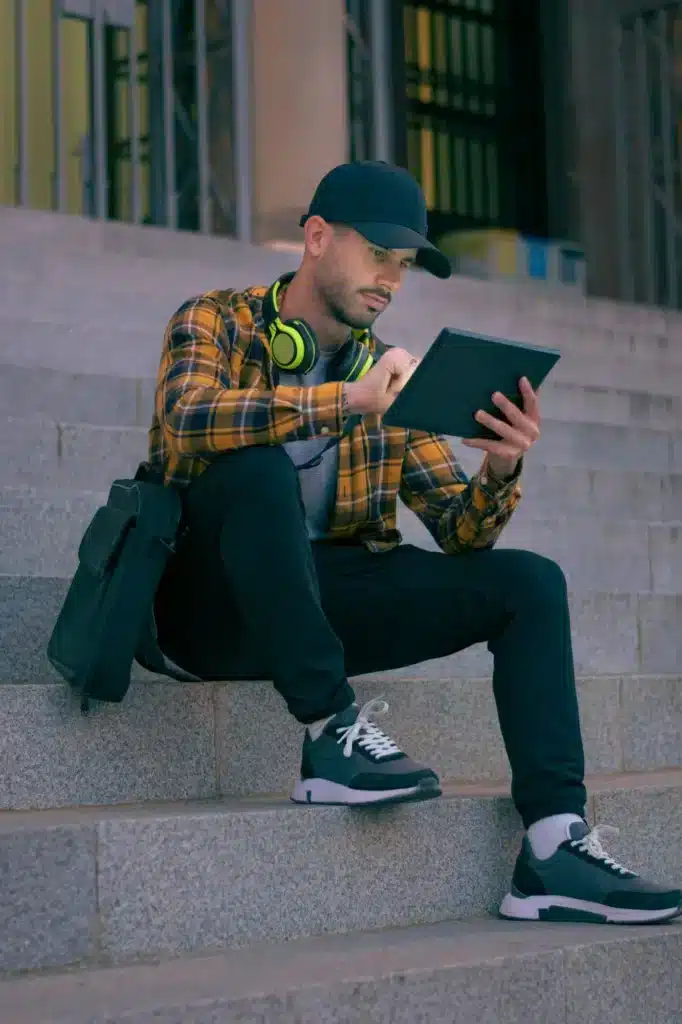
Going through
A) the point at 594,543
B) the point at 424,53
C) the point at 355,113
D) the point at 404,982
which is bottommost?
the point at 404,982

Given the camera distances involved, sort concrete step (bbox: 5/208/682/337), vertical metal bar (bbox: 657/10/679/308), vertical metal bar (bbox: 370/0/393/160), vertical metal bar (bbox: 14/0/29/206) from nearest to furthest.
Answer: concrete step (bbox: 5/208/682/337) → vertical metal bar (bbox: 14/0/29/206) → vertical metal bar (bbox: 370/0/393/160) → vertical metal bar (bbox: 657/10/679/308)

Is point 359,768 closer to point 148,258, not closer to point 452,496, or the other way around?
point 452,496

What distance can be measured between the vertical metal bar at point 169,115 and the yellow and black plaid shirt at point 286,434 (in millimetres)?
3124

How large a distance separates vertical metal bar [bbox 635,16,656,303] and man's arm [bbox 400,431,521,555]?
521 centimetres

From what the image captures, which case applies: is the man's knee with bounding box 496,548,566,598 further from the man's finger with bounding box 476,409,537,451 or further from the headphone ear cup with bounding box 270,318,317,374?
the headphone ear cup with bounding box 270,318,317,374

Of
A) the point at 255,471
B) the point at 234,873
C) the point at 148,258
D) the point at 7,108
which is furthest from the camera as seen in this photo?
the point at 7,108

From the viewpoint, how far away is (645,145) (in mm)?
8227

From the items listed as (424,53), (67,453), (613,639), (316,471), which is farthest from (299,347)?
(424,53)

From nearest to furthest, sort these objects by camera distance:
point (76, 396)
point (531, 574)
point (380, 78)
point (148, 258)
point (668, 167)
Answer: point (531, 574), point (76, 396), point (148, 258), point (380, 78), point (668, 167)

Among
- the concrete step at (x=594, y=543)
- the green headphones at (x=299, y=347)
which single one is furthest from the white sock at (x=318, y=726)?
the concrete step at (x=594, y=543)

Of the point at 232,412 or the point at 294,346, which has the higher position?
the point at 294,346

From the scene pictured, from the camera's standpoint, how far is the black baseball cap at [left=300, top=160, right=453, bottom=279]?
288 centimetres

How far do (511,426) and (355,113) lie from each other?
4.64m

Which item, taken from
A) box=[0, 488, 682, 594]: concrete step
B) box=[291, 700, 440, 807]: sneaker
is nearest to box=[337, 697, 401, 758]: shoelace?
box=[291, 700, 440, 807]: sneaker
